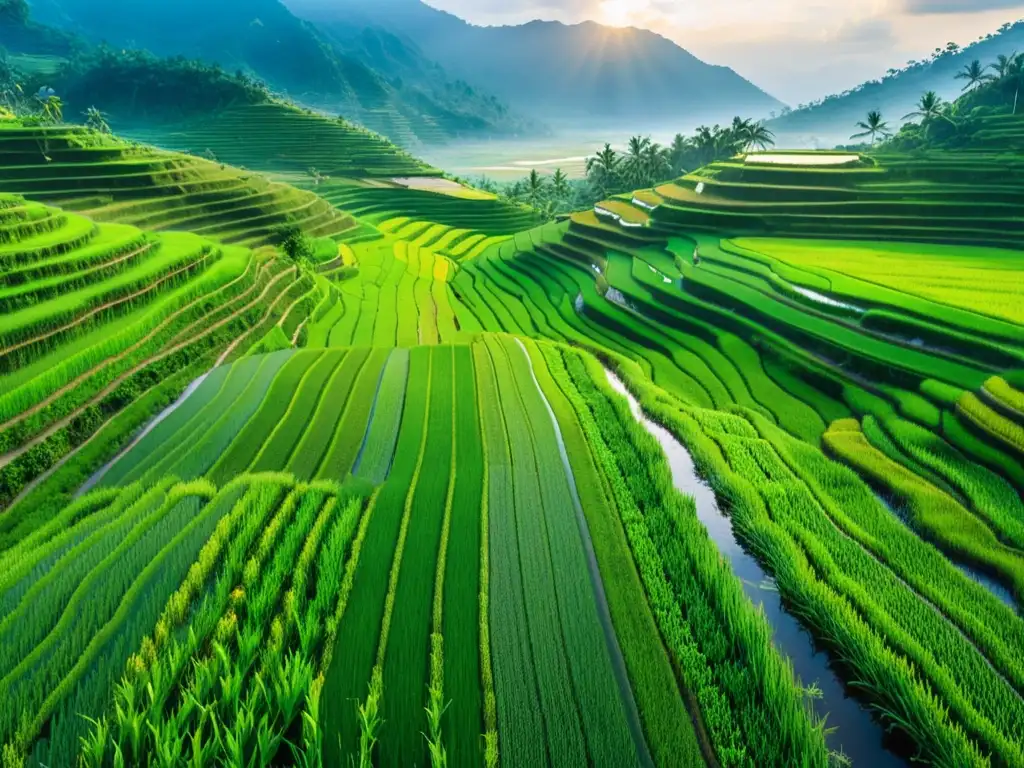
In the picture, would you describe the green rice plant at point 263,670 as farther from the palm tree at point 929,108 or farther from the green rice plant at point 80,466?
the palm tree at point 929,108

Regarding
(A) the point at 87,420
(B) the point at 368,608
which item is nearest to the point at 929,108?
(B) the point at 368,608

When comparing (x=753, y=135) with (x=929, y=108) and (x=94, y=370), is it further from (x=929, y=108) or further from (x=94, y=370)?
(x=94, y=370)

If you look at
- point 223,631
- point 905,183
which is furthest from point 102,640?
point 905,183

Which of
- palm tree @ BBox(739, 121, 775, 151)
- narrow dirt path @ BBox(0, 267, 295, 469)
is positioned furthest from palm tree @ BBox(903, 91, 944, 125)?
narrow dirt path @ BBox(0, 267, 295, 469)

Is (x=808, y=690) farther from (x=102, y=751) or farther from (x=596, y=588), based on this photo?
(x=102, y=751)

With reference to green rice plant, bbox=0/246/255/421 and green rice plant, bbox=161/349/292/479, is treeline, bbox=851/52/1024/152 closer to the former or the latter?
green rice plant, bbox=161/349/292/479

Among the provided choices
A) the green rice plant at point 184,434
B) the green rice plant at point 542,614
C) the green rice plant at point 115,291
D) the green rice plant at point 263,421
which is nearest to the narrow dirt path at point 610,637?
the green rice plant at point 542,614
